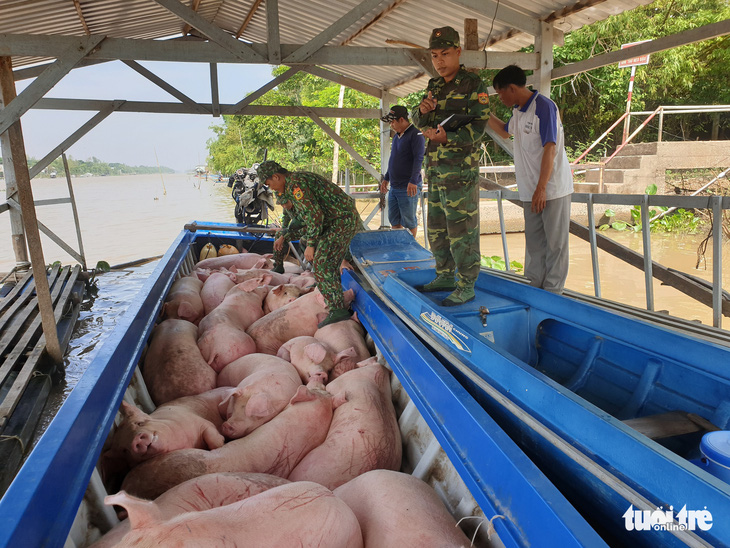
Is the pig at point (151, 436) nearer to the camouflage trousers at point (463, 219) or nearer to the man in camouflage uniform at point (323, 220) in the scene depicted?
the man in camouflage uniform at point (323, 220)

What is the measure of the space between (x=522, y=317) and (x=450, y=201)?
3.21ft

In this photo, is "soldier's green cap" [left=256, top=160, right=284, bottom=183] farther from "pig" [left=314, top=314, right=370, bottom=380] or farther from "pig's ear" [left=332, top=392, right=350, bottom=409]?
"pig's ear" [left=332, top=392, right=350, bottom=409]

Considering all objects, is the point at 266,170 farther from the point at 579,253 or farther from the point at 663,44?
the point at 579,253

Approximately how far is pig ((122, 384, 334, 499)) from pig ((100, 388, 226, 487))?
0.08 metres

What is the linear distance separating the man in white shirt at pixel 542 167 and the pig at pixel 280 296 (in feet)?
9.13

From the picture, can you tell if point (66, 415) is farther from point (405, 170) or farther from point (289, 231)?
point (405, 170)

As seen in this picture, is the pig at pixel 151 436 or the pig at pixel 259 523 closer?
the pig at pixel 259 523

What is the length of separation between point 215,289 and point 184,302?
2.73ft

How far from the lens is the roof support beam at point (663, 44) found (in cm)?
441

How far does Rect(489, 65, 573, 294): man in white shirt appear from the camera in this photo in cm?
389

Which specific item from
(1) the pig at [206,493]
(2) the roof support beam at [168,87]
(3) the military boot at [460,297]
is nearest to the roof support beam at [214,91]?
(2) the roof support beam at [168,87]

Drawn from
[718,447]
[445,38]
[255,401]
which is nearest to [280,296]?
[255,401]

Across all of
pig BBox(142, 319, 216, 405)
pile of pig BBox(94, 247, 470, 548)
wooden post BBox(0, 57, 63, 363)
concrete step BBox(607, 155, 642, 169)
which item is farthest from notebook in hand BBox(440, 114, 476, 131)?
concrete step BBox(607, 155, 642, 169)

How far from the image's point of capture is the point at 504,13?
5.69 meters
